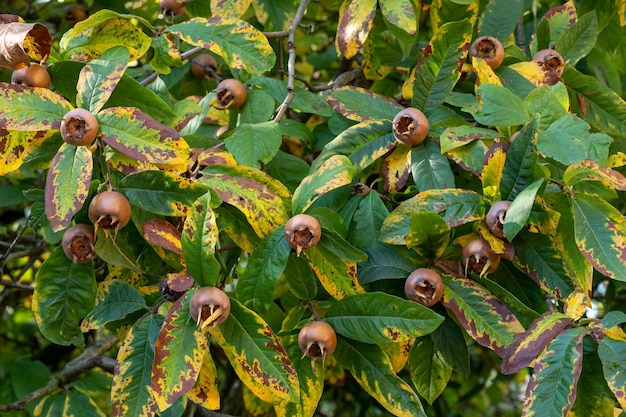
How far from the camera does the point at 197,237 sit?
1032mm

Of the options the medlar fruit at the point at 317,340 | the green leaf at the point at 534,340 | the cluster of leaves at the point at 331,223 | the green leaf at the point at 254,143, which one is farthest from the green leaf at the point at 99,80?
the green leaf at the point at 534,340

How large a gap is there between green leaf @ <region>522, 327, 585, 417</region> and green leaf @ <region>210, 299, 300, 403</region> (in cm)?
32

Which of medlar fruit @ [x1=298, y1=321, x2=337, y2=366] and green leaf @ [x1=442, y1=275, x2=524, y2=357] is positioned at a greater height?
green leaf @ [x1=442, y1=275, x2=524, y2=357]

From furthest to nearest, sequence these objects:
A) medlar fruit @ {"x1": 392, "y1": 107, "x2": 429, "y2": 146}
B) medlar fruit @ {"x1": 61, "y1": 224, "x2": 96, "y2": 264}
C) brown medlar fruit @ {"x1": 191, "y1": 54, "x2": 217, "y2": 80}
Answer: brown medlar fruit @ {"x1": 191, "y1": 54, "x2": 217, "y2": 80}
medlar fruit @ {"x1": 392, "y1": 107, "x2": 429, "y2": 146}
medlar fruit @ {"x1": 61, "y1": 224, "x2": 96, "y2": 264}

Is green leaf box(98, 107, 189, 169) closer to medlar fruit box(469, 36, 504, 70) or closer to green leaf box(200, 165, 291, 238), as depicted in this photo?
green leaf box(200, 165, 291, 238)

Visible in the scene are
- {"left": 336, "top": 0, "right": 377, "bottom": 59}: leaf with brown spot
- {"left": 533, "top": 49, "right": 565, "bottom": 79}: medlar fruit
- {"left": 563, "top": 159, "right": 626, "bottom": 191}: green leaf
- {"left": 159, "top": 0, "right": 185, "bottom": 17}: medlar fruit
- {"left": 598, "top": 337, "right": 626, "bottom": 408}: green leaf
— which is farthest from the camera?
{"left": 159, "top": 0, "right": 185, "bottom": 17}: medlar fruit

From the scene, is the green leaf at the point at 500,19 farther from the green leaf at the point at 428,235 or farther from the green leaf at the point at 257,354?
the green leaf at the point at 257,354

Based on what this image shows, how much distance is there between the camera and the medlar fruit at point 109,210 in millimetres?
1089

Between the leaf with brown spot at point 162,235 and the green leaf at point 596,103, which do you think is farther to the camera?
the green leaf at point 596,103

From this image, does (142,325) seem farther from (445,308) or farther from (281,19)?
(281,19)

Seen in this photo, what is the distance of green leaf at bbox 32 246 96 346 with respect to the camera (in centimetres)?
122

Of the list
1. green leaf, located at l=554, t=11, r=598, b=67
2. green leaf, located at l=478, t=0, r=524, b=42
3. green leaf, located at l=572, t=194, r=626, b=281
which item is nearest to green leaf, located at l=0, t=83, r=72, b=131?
green leaf, located at l=572, t=194, r=626, b=281

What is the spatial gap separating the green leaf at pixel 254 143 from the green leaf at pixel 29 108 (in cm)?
28

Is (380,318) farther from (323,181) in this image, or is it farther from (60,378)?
(60,378)
